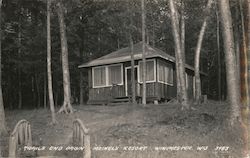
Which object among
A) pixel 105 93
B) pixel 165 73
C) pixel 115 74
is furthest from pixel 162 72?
pixel 105 93

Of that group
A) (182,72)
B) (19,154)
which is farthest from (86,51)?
(19,154)

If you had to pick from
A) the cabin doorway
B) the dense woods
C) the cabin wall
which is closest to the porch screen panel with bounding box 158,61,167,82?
the cabin doorway

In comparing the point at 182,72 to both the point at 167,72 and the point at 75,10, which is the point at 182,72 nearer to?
the point at 167,72

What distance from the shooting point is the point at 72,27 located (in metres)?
40.5

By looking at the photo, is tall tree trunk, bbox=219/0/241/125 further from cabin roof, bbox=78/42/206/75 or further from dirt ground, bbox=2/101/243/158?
cabin roof, bbox=78/42/206/75

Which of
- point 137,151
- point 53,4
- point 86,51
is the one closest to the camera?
point 137,151

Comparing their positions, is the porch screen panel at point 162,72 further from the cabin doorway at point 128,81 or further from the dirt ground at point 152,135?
the dirt ground at point 152,135

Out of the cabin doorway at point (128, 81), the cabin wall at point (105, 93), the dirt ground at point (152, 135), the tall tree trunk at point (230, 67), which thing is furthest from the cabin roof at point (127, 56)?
the tall tree trunk at point (230, 67)

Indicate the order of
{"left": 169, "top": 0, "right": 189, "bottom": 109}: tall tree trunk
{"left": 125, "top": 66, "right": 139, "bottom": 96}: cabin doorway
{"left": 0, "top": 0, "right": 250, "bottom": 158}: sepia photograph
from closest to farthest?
{"left": 0, "top": 0, "right": 250, "bottom": 158}: sepia photograph < {"left": 169, "top": 0, "right": 189, "bottom": 109}: tall tree trunk < {"left": 125, "top": 66, "right": 139, "bottom": 96}: cabin doorway

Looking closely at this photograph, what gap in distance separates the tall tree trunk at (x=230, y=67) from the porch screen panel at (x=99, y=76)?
1781 cm

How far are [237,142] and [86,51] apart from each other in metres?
33.3

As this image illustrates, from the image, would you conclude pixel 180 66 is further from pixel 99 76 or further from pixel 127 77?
pixel 99 76

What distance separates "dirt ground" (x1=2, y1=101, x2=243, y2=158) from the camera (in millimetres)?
13867

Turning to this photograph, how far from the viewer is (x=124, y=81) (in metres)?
32.8
